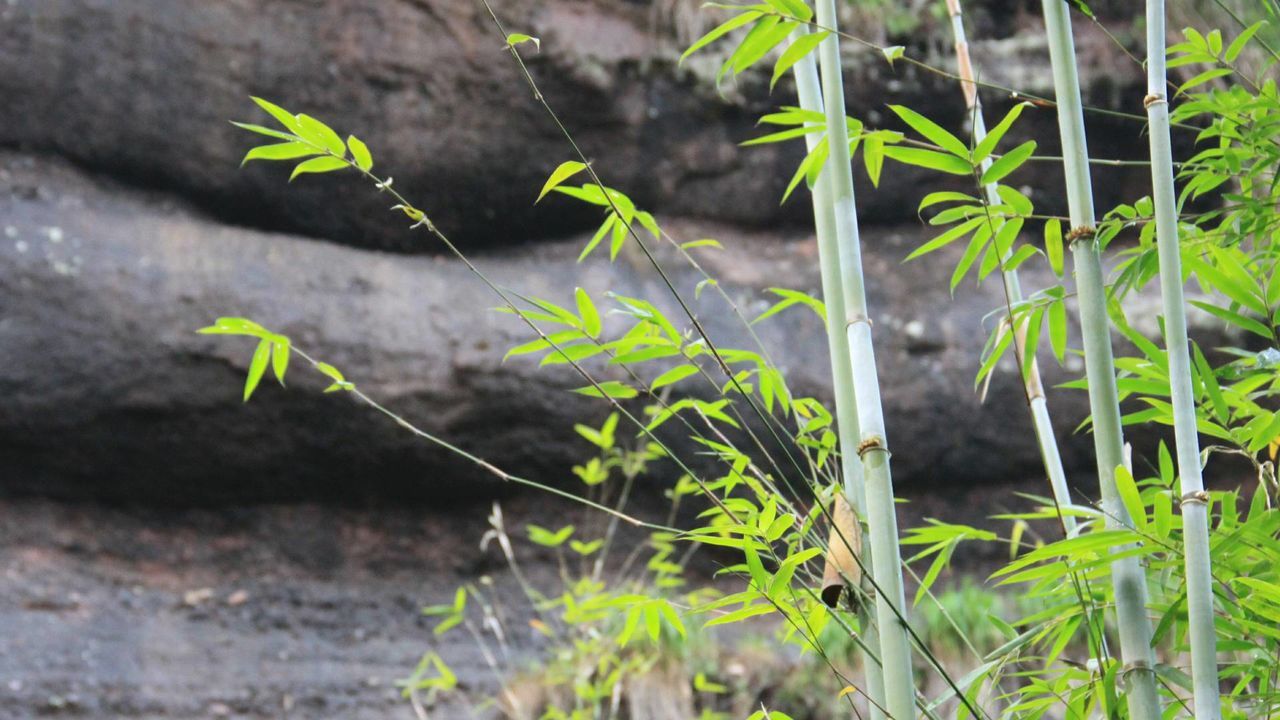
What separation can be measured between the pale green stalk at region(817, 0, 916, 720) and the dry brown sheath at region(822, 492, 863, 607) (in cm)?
3

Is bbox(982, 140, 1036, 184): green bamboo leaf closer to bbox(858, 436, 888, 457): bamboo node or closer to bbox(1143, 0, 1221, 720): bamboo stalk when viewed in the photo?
bbox(1143, 0, 1221, 720): bamboo stalk

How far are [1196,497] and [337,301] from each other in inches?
125

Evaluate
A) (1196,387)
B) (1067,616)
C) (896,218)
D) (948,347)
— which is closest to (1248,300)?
(1196,387)

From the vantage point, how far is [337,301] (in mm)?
3705

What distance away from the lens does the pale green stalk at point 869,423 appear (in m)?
0.91

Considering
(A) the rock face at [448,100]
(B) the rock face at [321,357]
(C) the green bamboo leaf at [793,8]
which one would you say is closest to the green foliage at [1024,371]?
(C) the green bamboo leaf at [793,8]

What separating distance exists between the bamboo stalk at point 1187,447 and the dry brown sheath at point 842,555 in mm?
252

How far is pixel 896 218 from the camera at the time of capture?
14.1 ft

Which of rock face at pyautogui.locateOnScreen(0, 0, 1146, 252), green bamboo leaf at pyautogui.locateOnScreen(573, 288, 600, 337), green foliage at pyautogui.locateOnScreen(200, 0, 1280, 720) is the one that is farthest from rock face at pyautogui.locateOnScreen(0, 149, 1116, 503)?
green bamboo leaf at pyautogui.locateOnScreen(573, 288, 600, 337)

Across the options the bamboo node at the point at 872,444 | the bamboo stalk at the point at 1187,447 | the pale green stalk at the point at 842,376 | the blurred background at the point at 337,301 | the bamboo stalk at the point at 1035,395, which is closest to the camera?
the bamboo stalk at the point at 1187,447

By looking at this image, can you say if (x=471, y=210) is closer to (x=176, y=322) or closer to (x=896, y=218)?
(x=176, y=322)

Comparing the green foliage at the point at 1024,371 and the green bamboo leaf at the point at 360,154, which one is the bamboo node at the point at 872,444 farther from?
the green bamboo leaf at the point at 360,154

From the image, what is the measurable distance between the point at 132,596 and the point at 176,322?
84cm

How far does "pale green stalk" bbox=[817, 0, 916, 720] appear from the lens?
0.91 metres
